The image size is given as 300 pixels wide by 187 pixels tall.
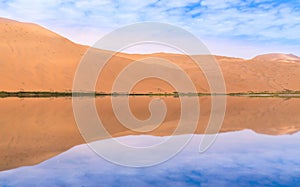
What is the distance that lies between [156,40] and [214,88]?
164 feet

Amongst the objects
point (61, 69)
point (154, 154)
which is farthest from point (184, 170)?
point (61, 69)

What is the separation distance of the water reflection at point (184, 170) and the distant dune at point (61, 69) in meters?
37.1

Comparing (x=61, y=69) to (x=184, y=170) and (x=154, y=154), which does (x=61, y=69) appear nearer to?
(x=154, y=154)

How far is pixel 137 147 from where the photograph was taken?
32.0 feet

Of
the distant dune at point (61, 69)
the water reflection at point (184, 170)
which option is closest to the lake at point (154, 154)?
the water reflection at point (184, 170)

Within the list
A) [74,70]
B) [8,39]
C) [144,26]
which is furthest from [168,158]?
[8,39]

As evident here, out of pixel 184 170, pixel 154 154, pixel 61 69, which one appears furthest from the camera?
pixel 61 69

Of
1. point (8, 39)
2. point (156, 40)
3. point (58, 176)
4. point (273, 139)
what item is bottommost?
point (58, 176)

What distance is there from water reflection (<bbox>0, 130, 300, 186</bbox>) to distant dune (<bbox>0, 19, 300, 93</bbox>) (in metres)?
37.1

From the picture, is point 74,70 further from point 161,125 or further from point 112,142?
point 112,142

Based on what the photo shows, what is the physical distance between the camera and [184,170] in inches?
279

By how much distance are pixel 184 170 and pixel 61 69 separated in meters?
52.3

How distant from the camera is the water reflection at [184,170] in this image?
6180 millimetres

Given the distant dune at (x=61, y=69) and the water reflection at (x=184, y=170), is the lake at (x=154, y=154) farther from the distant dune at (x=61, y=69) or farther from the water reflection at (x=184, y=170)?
the distant dune at (x=61, y=69)
